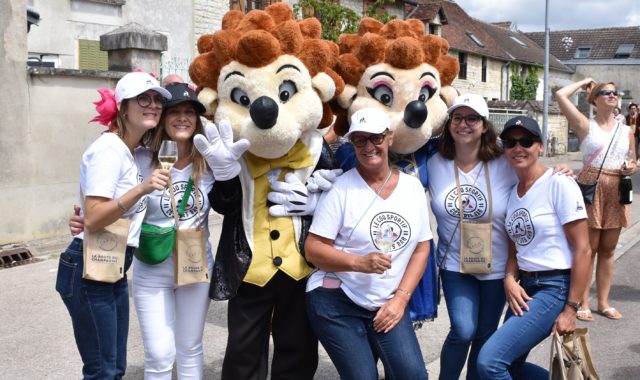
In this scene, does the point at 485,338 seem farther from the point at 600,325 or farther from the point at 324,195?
the point at 600,325

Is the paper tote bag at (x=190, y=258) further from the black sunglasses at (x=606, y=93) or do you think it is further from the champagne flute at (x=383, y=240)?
the black sunglasses at (x=606, y=93)

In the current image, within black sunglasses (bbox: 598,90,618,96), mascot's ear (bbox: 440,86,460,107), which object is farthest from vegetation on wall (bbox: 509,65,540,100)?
mascot's ear (bbox: 440,86,460,107)

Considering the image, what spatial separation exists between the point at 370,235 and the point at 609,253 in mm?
3756

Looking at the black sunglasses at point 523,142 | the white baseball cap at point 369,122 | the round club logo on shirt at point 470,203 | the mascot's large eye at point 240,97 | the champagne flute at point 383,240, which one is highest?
the mascot's large eye at point 240,97

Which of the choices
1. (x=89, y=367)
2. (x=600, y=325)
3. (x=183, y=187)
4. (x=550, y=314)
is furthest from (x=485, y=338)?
(x=600, y=325)

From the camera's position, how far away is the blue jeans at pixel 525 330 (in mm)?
3297

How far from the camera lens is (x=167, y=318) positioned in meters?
3.42

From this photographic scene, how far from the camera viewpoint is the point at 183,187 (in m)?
3.39

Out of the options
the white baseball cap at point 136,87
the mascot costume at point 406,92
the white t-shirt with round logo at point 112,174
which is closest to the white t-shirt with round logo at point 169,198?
the white t-shirt with round logo at point 112,174

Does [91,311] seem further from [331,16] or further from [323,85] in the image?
[331,16]

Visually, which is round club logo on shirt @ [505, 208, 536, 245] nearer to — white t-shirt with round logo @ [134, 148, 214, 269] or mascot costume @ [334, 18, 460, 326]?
mascot costume @ [334, 18, 460, 326]

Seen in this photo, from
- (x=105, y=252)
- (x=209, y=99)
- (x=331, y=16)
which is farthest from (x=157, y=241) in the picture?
(x=331, y=16)

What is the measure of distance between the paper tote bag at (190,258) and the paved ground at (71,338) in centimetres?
142

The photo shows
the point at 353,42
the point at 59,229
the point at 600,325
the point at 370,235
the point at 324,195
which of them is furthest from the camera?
the point at 59,229
